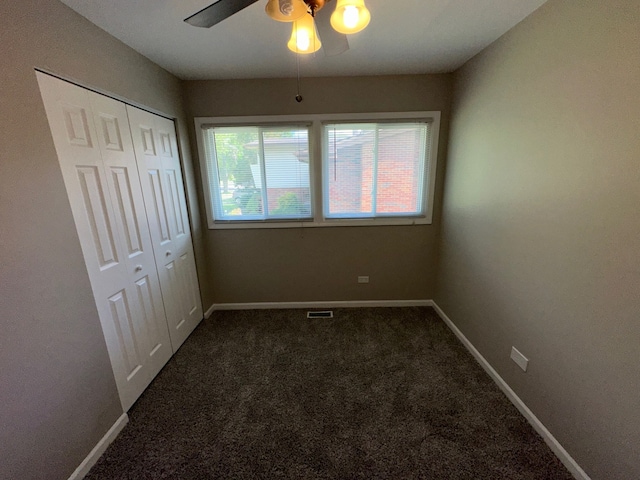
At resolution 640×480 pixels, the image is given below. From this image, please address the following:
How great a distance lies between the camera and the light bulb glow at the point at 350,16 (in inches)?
38.3

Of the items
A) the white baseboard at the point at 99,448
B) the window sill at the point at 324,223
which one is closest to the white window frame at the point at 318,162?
the window sill at the point at 324,223

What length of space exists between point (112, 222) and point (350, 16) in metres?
1.76

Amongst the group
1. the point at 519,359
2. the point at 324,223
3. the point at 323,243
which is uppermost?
the point at 324,223

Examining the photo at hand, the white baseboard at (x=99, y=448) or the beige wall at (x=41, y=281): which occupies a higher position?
the beige wall at (x=41, y=281)

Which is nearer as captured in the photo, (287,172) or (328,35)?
(328,35)

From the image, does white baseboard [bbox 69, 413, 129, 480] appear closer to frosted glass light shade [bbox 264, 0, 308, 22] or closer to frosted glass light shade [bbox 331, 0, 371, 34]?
frosted glass light shade [bbox 264, 0, 308, 22]

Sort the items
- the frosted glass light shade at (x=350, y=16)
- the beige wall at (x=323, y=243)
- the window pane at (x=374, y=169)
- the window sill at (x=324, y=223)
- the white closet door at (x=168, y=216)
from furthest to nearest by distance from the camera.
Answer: the window sill at (x=324, y=223) < the window pane at (x=374, y=169) < the beige wall at (x=323, y=243) < the white closet door at (x=168, y=216) < the frosted glass light shade at (x=350, y=16)

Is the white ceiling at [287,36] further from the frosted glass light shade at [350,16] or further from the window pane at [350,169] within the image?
the window pane at [350,169]

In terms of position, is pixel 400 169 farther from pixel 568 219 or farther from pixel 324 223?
pixel 568 219

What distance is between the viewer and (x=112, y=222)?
→ 166 cm

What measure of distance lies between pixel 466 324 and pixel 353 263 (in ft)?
4.11

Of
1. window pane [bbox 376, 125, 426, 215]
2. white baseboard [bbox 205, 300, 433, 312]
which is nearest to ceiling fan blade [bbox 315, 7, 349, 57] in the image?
window pane [bbox 376, 125, 426, 215]

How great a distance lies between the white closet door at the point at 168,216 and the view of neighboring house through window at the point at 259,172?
390 millimetres

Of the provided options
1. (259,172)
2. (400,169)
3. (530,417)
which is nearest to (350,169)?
(400,169)
